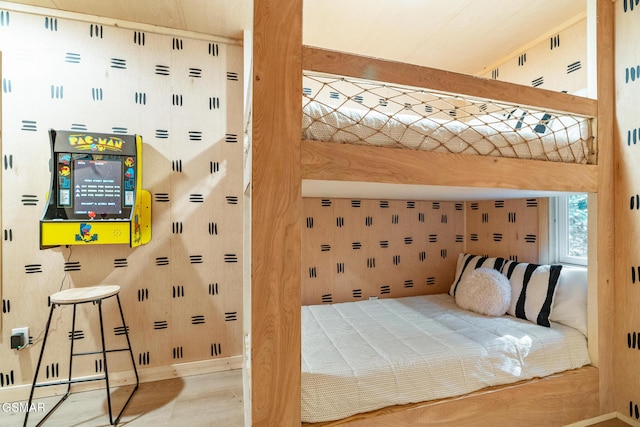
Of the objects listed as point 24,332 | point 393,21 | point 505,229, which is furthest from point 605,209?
point 24,332

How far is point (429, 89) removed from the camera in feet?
4.04

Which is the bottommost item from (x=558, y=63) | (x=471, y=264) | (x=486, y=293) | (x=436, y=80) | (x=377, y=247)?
(x=486, y=293)

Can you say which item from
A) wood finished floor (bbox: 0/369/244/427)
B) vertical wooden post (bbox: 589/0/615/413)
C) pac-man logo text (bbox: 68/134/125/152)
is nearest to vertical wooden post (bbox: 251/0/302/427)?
wood finished floor (bbox: 0/369/244/427)

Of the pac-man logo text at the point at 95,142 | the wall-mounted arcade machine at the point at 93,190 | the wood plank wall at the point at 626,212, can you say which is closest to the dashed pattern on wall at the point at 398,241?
the wood plank wall at the point at 626,212

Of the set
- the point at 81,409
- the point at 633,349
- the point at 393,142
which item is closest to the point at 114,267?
the point at 81,409

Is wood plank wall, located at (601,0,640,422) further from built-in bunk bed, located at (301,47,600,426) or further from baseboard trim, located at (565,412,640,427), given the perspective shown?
built-in bunk bed, located at (301,47,600,426)

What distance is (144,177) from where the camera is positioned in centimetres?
200

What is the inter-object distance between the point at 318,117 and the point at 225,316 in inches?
66.1

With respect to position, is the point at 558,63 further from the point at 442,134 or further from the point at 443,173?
the point at 443,173

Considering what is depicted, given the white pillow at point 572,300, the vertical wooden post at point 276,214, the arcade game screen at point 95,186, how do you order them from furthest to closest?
the arcade game screen at point 95,186 < the white pillow at point 572,300 < the vertical wooden post at point 276,214

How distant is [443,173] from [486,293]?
106cm

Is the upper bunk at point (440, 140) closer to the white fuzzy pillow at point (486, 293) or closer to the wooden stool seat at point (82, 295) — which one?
the white fuzzy pillow at point (486, 293)

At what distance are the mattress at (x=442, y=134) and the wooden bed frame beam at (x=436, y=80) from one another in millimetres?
93

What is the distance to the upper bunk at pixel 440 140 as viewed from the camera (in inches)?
43.6
